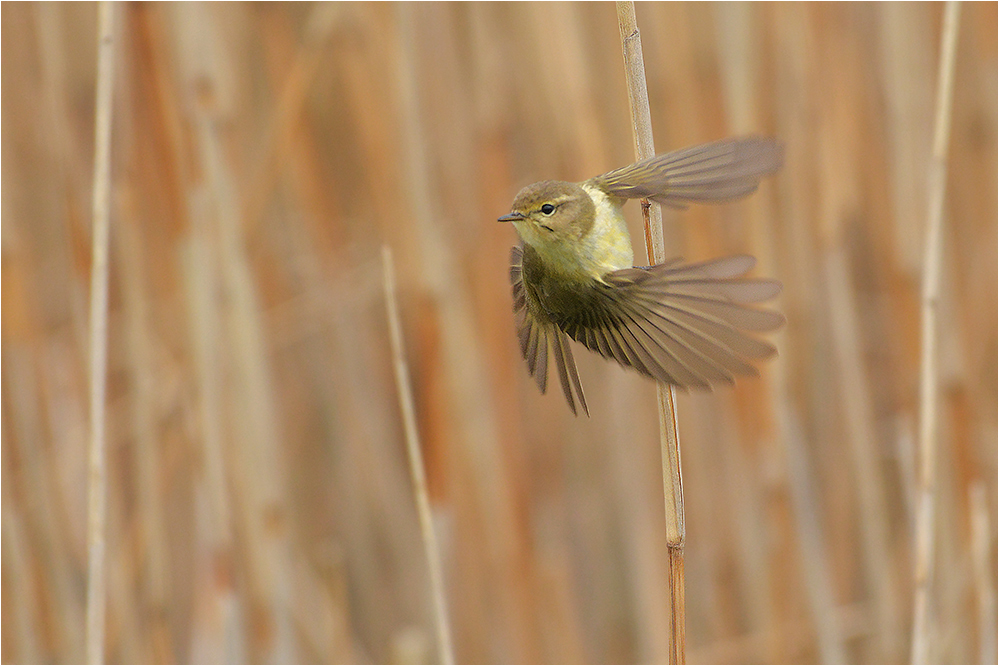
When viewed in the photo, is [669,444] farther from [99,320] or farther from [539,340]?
[99,320]

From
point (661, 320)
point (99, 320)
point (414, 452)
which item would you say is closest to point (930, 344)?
point (661, 320)

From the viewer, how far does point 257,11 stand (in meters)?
1.46

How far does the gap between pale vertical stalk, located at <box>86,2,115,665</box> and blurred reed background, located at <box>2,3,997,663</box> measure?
23cm

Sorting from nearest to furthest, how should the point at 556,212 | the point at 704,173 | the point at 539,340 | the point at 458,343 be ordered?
1. the point at 704,173
2. the point at 556,212
3. the point at 539,340
4. the point at 458,343

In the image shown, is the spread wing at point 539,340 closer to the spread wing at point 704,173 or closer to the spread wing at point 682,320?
the spread wing at point 682,320

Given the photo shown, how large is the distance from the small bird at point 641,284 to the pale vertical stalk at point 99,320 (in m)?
0.41

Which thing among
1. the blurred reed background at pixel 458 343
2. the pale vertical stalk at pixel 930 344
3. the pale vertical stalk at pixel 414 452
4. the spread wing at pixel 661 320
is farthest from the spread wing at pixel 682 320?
the blurred reed background at pixel 458 343

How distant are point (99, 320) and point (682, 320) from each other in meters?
0.58

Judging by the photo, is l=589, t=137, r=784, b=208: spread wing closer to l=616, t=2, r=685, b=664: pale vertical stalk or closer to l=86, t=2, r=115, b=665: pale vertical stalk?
l=616, t=2, r=685, b=664: pale vertical stalk

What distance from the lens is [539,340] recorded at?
950 mm

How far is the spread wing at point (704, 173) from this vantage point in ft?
2.25

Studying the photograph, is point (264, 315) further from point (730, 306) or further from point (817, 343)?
point (730, 306)

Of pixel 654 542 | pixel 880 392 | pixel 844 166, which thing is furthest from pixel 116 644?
pixel 880 392

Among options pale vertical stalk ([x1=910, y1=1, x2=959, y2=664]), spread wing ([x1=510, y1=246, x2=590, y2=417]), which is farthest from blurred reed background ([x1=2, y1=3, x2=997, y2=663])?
spread wing ([x1=510, y1=246, x2=590, y2=417])
